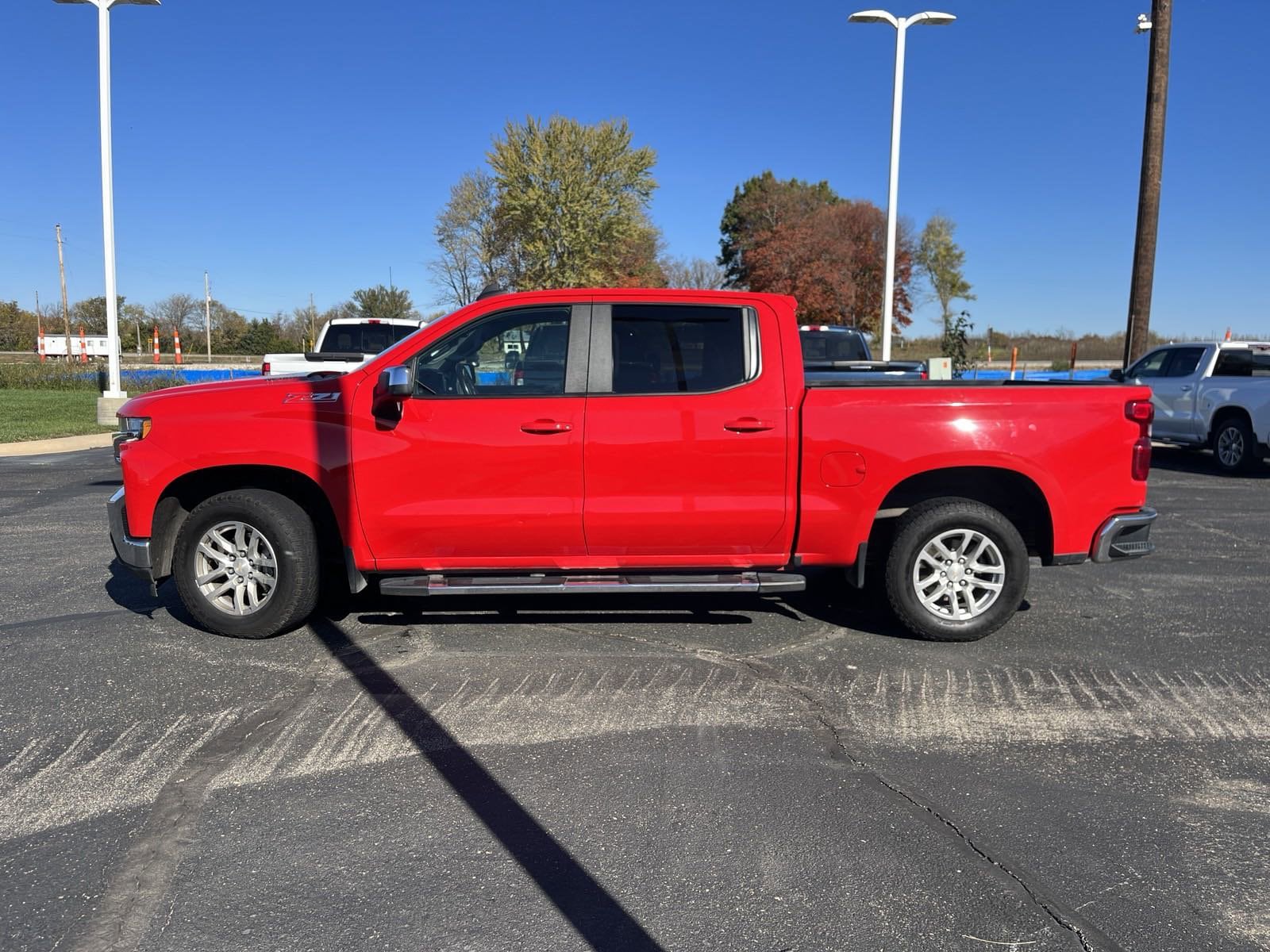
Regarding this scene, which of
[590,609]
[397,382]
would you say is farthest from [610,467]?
[590,609]

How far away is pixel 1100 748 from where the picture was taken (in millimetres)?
4074

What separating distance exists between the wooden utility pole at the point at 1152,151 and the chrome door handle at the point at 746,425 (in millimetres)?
14217

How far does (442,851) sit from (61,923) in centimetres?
110

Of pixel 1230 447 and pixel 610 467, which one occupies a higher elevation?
pixel 610 467

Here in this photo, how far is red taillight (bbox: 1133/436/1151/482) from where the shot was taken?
540 centimetres

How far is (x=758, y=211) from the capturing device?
5962cm

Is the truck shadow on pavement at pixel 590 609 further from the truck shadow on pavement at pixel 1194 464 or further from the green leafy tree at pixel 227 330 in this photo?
the green leafy tree at pixel 227 330

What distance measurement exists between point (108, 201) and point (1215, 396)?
19.9 m

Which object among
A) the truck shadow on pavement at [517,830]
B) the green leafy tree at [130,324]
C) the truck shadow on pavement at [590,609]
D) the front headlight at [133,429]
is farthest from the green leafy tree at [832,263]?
the green leafy tree at [130,324]

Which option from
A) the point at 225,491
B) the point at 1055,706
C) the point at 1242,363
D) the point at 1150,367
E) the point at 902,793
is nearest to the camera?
the point at 902,793

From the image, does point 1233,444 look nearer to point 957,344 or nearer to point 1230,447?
point 1230,447

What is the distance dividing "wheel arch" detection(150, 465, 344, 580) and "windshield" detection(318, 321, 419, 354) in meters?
9.28

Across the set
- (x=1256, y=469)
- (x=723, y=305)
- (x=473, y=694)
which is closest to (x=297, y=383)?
(x=473, y=694)

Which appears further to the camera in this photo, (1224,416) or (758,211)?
(758,211)
